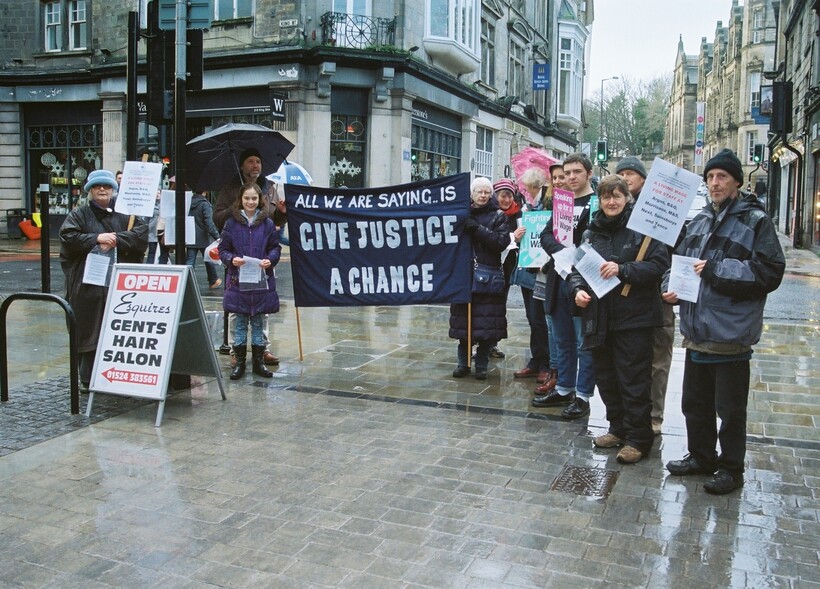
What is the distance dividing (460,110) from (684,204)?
24.1 m

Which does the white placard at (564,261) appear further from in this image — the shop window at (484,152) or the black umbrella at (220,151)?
the shop window at (484,152)

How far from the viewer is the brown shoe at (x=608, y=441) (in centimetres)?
568

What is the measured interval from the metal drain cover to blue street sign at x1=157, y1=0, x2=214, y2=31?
5.32m

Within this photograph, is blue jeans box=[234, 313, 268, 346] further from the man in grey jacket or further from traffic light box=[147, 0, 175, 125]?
the man in grey jacket

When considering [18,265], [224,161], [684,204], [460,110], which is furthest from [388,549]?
[460,110]

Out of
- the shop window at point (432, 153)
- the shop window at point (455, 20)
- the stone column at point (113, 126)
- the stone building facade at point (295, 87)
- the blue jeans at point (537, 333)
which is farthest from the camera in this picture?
the stone column at point (113, 126)

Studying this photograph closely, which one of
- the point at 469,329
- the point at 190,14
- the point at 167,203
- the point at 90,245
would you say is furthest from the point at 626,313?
the point at 167,203

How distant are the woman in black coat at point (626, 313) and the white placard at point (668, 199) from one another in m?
0.24

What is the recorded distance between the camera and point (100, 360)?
650cm

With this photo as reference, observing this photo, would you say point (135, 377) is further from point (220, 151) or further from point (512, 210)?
point (512, 210)

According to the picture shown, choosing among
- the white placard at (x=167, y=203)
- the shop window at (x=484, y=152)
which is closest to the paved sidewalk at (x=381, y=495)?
the white placard at (x=167, y=203)

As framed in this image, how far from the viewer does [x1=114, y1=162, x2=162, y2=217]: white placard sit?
6723mm

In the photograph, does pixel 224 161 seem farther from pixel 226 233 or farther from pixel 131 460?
pixel 131 460

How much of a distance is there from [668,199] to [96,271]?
4.72 metres
